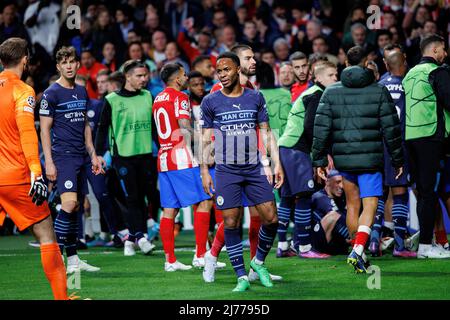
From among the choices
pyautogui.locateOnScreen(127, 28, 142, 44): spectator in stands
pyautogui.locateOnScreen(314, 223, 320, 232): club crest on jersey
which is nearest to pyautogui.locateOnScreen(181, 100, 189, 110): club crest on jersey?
pyautogui.locateOnScreen(314, 223, 320, 232): club crest on jersey

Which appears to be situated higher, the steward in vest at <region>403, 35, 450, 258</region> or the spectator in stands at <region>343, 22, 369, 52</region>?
the spectator in stands at <region>343, 22, 369, 52</region>

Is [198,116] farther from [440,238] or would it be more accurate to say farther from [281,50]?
[281,50]

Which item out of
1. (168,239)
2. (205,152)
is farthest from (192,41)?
(205,152)

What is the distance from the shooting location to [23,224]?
26.2 feet

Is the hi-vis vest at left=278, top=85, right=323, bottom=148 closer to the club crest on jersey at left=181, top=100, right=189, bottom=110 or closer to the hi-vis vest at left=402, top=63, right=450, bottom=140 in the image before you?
the hi-vis vest at left=402, top=63, right=450, bottom=140

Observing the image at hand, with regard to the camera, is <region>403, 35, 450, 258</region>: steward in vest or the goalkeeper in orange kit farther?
<region>403, 35, 450, 258</region>: steward in vest

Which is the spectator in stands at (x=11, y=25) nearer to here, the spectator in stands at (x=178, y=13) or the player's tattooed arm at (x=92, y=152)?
the spectator in stands at (x=178, y=13)

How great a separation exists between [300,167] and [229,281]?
2.52 meters

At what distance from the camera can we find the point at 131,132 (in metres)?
13.1

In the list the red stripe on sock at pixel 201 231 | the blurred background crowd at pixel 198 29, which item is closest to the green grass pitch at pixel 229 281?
the red stripe on sock at pixel 201 231

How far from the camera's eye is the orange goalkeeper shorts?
798 centimetres

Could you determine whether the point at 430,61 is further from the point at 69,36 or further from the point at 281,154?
the point at 69,36
